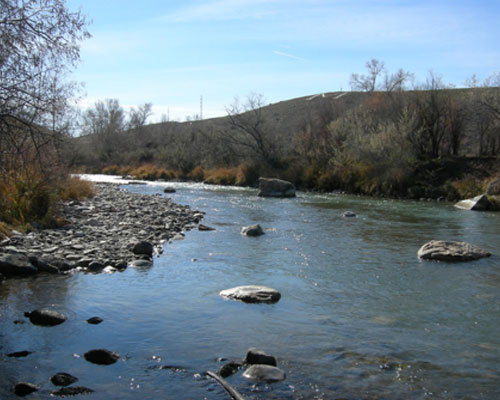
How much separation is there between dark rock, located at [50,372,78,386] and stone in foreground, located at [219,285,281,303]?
356 cm

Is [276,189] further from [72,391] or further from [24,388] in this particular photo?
[24,388]

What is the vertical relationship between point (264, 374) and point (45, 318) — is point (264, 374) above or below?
below

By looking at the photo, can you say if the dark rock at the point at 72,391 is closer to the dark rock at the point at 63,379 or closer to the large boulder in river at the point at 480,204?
the dark rock at the point at 63,379

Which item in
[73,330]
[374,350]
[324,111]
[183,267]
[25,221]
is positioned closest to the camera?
[374,350]

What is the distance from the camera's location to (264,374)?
5.29m

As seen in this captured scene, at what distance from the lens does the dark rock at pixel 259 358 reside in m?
5.60

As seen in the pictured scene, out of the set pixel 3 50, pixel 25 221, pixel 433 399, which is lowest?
pixel 433 399

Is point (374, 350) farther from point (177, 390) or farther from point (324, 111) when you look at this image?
point (324, 111)

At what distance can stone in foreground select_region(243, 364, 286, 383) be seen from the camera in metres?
5.24

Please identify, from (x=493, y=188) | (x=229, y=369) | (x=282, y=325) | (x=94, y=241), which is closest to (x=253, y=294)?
(x=282, y=325)

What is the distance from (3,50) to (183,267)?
545cm

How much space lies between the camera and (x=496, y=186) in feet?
81.9

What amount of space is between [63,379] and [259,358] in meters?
2.13

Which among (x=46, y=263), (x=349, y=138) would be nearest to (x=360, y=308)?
(x=46, y=263)
